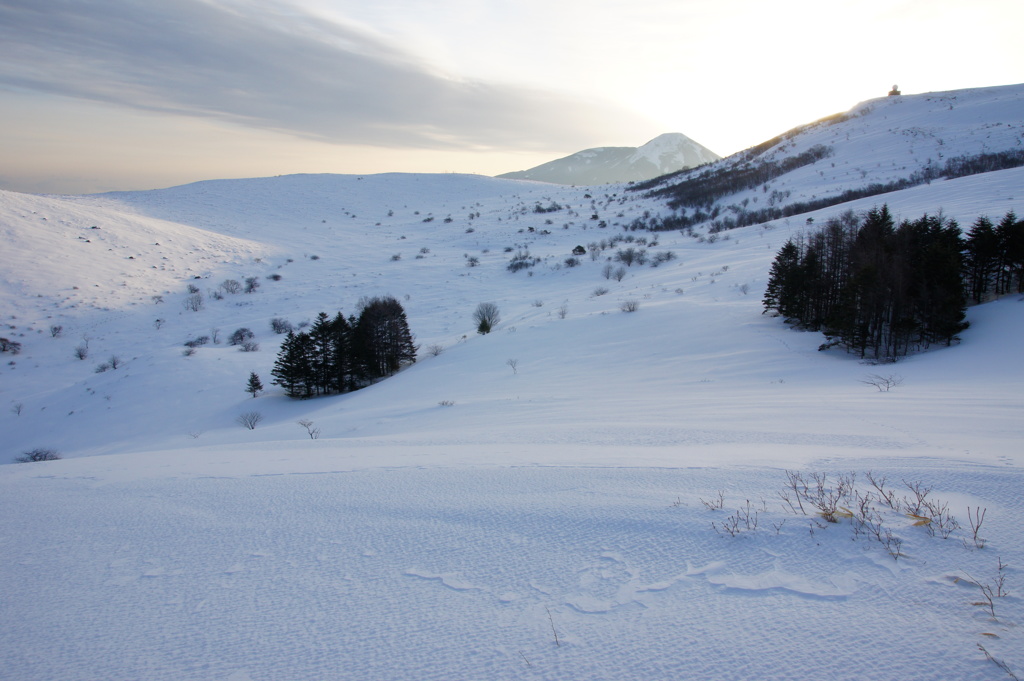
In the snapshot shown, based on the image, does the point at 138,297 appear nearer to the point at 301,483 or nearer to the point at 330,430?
the point at 330,430

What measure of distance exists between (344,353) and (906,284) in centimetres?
2205

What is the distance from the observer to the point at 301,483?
4.27m

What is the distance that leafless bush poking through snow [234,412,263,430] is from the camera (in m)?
18.0

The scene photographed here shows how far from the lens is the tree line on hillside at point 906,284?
1462 centimetres

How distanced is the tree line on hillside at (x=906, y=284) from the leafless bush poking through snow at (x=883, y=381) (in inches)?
163

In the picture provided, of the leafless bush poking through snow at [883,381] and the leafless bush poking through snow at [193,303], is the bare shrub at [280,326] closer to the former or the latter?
the leafless bush poking through snow at [193,303]

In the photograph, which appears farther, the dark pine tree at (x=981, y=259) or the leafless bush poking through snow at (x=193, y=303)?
the leafless bush poking through snow at (x=193, y=303)

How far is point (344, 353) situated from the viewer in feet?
76.8

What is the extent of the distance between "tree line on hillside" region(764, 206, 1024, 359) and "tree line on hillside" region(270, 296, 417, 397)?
17910 mm

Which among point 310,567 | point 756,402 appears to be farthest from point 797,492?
point 756,402

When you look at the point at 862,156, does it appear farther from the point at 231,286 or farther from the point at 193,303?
the point at 193,303

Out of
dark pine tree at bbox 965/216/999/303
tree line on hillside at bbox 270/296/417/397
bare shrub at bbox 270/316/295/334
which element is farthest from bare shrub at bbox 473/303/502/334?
dark pine tree at bbox 965/216/999/303

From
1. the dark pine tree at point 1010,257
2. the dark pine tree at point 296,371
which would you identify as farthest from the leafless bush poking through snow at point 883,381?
the dark pine tree at point 296,371

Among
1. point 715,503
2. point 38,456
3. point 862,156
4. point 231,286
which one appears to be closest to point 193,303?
point 231,286
